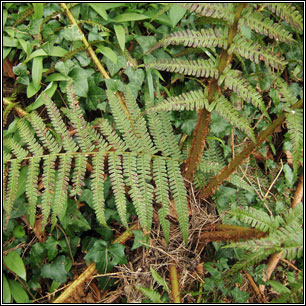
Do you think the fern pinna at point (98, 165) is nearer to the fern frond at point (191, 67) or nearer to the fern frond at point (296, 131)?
the fern frond at point (191, 67)

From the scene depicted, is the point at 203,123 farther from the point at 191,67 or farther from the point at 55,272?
the point at 55,272

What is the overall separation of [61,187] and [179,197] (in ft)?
2.45

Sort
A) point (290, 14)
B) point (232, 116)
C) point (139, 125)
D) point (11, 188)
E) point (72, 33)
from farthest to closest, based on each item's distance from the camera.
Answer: point (72, 33) → point (139, 125) → point (11, 188) → point (232, 116) → point (290, 14)

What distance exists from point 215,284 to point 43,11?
243cm

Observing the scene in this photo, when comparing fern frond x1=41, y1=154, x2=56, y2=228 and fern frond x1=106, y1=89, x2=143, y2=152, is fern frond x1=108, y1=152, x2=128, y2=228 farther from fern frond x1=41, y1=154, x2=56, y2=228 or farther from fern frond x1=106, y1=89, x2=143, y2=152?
fern frond x1=41, y1=154, x2=56, y2=228

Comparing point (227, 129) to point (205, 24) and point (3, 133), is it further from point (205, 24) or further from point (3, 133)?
point (3, 133)

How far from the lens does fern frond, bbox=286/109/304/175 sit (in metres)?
1.68

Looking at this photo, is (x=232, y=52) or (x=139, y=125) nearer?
(x=232, y=52)

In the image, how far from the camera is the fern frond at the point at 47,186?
1.97 m

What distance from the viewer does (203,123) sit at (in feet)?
6.49

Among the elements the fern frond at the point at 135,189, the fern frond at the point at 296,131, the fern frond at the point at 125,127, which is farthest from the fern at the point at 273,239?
the fern frond at the point at 125,127

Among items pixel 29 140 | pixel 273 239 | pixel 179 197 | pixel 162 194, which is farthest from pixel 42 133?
pixel 273 239

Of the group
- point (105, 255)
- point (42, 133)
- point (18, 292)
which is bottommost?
point (18, 292)

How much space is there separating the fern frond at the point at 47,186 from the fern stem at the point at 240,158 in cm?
109
